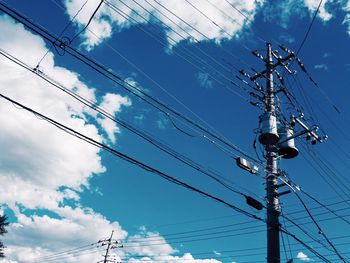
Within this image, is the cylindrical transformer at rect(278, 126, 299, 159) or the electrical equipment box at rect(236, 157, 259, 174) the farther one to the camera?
the cylindrical transformer at rect(278, 126, 299, 159)

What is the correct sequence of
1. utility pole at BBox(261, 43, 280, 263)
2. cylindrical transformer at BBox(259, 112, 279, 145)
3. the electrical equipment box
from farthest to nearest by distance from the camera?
cylindrical transformer at BBox(259, 112, 279, 145) < the electrical equipment box < utility pole at BBox(261, 43, 280, 263)

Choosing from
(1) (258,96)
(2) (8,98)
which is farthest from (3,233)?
(2) (8,98)

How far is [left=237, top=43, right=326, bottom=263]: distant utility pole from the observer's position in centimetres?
1083

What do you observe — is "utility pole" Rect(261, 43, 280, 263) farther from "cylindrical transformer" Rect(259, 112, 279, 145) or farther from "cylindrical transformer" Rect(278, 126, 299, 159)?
"cylindrical transformer" Rect(278, 126, 299, 159)

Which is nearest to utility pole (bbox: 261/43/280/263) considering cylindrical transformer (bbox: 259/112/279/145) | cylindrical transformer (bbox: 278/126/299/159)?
cylindrical transformer (bbox: 259/112/279/145)

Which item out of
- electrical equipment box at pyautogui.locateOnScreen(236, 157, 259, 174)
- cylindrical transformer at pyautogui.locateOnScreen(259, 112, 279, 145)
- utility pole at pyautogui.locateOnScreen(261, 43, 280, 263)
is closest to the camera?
utility pole at pyautogui.locateOnScreen(261, 43, 280, 263)

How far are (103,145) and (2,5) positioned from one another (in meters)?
3.25

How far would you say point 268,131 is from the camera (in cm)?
1291

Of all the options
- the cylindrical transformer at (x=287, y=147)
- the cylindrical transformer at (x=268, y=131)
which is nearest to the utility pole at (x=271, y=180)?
the cylindrical transformer at (x=268, y=131)

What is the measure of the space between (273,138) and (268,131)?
0.32 meters

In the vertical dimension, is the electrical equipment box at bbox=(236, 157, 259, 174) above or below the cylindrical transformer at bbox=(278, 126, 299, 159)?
below

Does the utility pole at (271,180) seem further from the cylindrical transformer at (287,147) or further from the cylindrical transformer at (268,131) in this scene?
the cylindrical transformer at (287,147)

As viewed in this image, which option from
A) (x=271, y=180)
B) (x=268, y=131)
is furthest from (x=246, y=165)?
(x=268, y=131)

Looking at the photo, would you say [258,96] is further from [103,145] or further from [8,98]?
[8,98]
